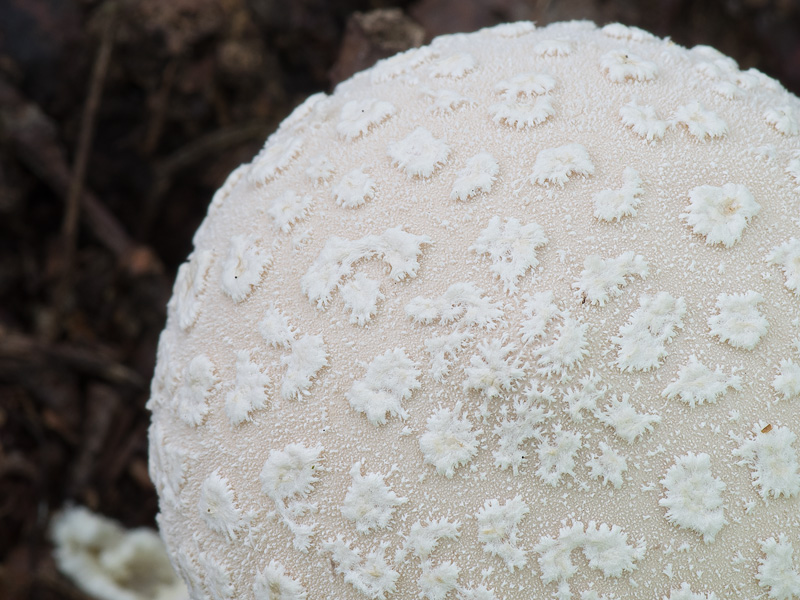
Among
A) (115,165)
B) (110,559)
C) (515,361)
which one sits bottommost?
(515,361)

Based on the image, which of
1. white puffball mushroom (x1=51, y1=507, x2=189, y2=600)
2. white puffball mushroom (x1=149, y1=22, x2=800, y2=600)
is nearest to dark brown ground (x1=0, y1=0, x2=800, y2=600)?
white puffball mushroom (x1=51, y1=507, x2=189, y2=600)

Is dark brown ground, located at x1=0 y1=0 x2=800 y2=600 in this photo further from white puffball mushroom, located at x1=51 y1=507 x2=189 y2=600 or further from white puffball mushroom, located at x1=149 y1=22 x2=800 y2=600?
white puffball mushroom, located at x1=149 y1=22 x2=800 y2=600

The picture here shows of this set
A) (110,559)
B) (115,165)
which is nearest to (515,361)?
(110,559)

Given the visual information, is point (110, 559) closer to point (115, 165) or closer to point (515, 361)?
point (115, 165)

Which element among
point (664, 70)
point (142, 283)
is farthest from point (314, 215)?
point (142, 283)

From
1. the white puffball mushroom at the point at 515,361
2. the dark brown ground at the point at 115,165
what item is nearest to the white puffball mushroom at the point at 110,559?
the dark brown ground at the point at 115,165

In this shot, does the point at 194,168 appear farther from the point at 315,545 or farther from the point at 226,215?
the point at 315,545

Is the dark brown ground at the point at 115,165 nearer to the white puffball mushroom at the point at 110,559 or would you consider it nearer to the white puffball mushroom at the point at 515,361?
the white puffball mushroom at the point at 110,559
